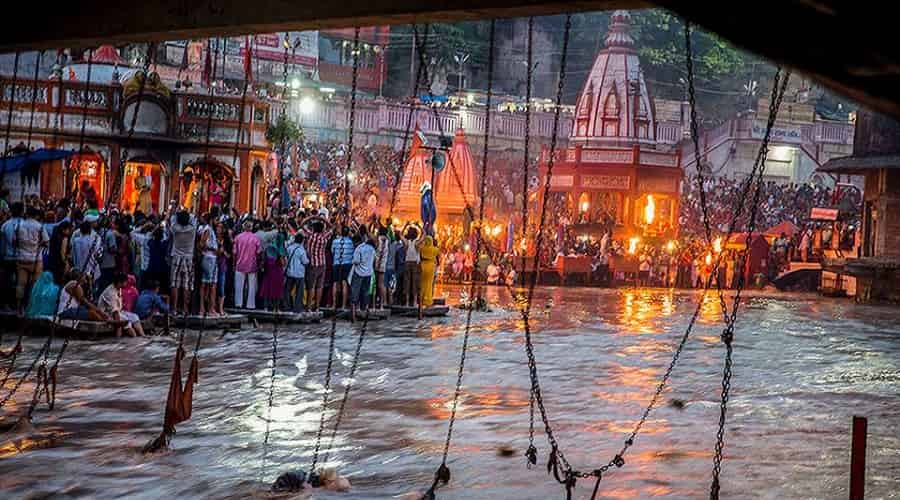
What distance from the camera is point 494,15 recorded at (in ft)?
16.6

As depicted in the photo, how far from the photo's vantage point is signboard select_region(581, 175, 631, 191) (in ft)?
146

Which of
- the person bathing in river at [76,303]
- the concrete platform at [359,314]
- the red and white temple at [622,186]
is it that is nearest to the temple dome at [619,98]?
the red and white temple at [622,186]

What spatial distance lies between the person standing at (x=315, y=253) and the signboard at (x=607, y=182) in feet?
84.0

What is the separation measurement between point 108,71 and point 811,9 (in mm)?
31556

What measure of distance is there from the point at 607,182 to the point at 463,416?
34059 mm

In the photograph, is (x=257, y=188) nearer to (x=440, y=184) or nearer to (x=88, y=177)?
(x=88, y=177)

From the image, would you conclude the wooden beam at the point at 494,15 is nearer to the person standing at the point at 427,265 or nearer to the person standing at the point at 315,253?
the person standing at the point at 315,253

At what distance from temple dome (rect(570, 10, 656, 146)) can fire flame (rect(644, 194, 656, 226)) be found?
5.66 m

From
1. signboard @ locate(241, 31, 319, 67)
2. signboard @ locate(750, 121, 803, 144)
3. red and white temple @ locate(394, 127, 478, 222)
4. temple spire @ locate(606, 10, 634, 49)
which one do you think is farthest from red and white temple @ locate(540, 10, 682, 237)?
signboard @ locate(750, 121, 803, 144)

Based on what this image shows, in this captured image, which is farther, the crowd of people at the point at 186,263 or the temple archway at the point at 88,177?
the temple archway at the point at 88,177

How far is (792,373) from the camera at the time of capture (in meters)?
15.9

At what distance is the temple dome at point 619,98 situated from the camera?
49.9 metres

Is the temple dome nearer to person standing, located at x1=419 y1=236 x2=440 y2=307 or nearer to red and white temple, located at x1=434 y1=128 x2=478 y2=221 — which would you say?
red and white temple, located at x1=434 y1=128 x2=478 y2=221

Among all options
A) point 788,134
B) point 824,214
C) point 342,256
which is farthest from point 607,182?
point 342,256
